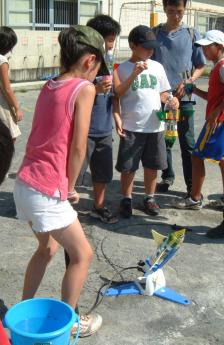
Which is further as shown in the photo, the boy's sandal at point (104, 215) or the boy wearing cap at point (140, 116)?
the boy's sandal at point (104, 215)

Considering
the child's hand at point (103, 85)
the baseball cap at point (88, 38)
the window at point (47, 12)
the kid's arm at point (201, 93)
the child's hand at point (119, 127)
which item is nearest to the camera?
the baseball cap at point (88, 38)

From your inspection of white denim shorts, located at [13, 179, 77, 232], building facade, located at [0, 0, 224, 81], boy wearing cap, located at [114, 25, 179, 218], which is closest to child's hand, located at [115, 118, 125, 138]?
boy wearing cap, located at [114, 25, 179, 218]

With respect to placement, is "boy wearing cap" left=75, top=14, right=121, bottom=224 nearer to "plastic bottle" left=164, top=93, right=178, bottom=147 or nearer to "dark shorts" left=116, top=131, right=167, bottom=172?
"dark shorts" left=116, top=131, right=167, bottom=172

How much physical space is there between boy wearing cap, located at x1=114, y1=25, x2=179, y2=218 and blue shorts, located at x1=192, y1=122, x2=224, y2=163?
0.39m

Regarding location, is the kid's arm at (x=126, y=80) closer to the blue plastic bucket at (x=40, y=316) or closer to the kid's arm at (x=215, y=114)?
the kid's arm at (x=215, y=114)

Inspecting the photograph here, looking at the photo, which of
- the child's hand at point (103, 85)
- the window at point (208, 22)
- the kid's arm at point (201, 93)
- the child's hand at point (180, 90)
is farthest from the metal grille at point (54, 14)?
the child's hand at point (103, 85)

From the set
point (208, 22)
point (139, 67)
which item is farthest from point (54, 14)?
point (139, 67)

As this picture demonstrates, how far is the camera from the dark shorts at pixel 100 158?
4.49 meters

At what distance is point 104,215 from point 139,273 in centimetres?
104

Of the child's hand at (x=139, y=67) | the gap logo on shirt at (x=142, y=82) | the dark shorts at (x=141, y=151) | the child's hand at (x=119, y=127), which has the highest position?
the child's hand at (x=139, y=67)

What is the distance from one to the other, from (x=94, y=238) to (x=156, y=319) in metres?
1.24

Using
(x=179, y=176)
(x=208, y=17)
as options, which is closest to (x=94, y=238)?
(x=179, y=176)

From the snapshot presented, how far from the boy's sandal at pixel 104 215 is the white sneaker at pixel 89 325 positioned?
1616mm

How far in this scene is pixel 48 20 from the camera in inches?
655
